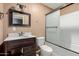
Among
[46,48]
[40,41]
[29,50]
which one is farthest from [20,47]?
[46,48]

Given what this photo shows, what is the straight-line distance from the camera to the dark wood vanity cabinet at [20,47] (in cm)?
159

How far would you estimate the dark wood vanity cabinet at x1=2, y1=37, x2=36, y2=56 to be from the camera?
62.8 inches

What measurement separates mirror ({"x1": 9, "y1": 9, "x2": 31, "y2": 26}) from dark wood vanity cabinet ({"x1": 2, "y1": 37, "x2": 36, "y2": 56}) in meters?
0.30

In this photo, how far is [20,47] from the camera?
1.77 metres

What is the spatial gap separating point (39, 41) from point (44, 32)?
19 centimetres

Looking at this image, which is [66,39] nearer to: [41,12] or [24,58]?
[41,12]

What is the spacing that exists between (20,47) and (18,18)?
0.55m

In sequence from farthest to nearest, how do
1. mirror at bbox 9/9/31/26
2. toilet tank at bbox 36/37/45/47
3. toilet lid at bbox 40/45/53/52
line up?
1. toilet lid at bbox 40/45/53/52
2. toilet tank at bbox 36/37/45/47
3. mirror at bbox 9/9/31/26

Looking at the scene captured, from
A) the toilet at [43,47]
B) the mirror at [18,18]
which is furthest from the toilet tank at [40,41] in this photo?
the mirror at [18,18]

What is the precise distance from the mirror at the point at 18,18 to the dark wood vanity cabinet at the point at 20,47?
30 cm

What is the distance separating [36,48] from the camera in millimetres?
1842

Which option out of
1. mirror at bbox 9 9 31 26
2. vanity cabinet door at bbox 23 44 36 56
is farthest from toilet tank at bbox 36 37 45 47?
mirror at bbox 9 9 31 26

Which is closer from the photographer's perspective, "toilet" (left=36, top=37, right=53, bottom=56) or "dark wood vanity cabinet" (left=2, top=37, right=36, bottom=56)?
"dark wood vanity cabinet" (left=2, top=37, right=36, bottom=56)

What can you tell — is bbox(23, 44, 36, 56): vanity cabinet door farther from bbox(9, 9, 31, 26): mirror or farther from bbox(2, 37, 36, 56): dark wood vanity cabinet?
bbox(9, 9, 31, 26): mirror
